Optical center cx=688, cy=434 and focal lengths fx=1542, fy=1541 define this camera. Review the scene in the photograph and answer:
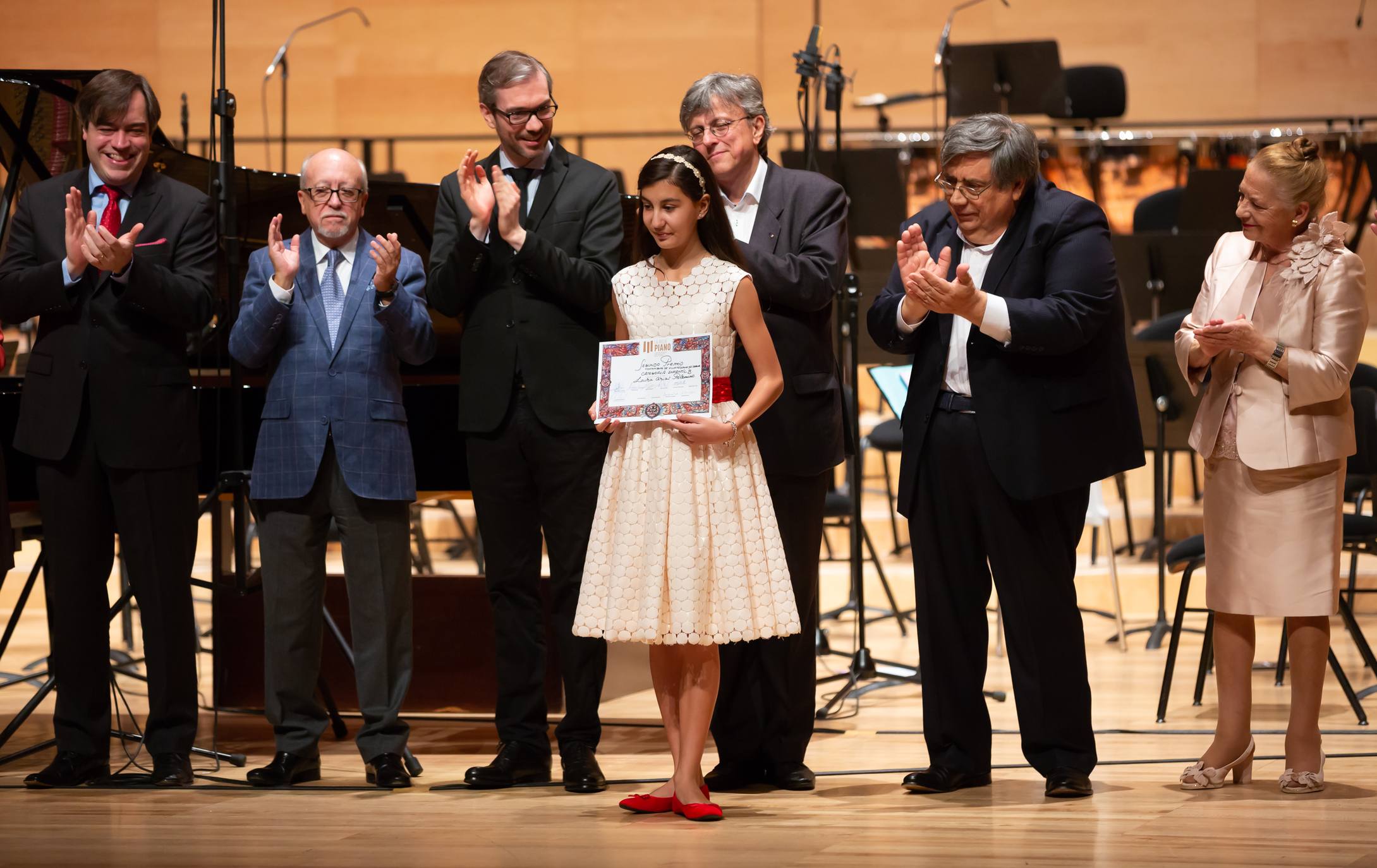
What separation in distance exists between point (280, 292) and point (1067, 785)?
2.05 m

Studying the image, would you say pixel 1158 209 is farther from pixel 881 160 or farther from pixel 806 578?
pixel 806 578

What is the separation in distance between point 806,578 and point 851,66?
764cm

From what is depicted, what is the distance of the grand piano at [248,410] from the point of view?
397cm

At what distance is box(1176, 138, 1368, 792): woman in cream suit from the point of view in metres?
3.33

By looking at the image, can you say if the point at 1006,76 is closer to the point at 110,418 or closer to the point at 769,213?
the point at 769,213

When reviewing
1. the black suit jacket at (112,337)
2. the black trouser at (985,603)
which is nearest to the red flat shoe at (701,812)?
the black trouser at (985,603)

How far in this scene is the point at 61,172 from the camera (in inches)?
160

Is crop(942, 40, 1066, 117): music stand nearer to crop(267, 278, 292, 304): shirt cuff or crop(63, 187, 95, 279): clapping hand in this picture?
crop(267, 278, 292, 304): shirt cuff

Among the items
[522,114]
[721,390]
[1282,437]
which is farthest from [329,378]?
[1282,437]

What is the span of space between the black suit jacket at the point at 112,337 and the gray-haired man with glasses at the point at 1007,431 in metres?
1.61

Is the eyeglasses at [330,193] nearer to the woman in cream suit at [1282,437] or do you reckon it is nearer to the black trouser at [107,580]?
the black trouser at [107,580]

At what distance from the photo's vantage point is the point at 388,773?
3.52m

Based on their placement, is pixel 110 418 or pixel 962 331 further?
pixel 110 418

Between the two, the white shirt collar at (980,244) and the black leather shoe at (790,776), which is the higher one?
the white shirt collar at (980,244)
